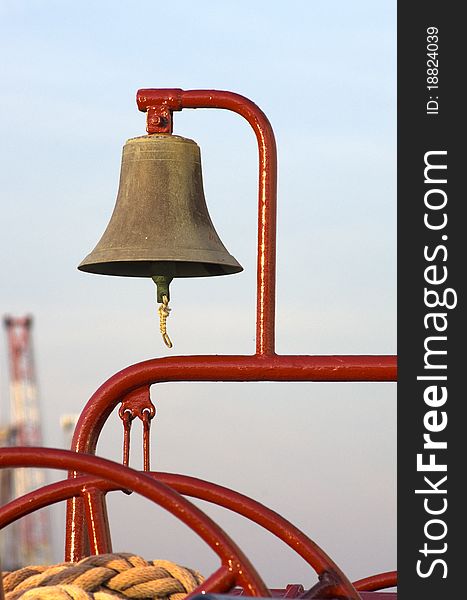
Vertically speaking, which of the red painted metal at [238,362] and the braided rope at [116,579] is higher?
the red painted metal at [238,362]

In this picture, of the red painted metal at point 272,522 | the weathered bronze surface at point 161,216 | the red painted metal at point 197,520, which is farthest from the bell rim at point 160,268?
the red painted metal at point 197,520

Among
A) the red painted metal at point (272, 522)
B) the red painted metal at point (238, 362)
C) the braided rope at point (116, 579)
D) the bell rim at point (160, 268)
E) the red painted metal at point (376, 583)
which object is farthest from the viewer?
the bell rim at point (160, 268)

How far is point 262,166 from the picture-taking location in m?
5.94

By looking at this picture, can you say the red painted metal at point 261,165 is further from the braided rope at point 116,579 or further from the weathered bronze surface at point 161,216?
the braided rope at point 116,579

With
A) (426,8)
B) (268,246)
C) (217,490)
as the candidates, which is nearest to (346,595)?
(217,490)

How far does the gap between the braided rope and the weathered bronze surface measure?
7.43 feet

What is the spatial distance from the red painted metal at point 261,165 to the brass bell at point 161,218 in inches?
6.2

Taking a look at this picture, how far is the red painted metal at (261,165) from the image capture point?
227 inches

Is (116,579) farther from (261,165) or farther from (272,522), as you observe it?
(261,165)

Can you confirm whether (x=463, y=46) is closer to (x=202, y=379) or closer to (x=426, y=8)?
(x=426, y=8)

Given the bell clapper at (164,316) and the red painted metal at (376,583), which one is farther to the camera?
the bell clapper at (164,316)

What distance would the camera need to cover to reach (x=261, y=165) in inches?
234

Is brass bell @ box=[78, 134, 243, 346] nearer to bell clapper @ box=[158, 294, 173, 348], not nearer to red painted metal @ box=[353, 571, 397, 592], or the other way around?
bell clapper @ box=[158, 294, 173, 348]

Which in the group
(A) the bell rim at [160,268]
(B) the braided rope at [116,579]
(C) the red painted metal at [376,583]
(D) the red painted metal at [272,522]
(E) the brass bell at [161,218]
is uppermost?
(E) the brass bell at [161,218]
